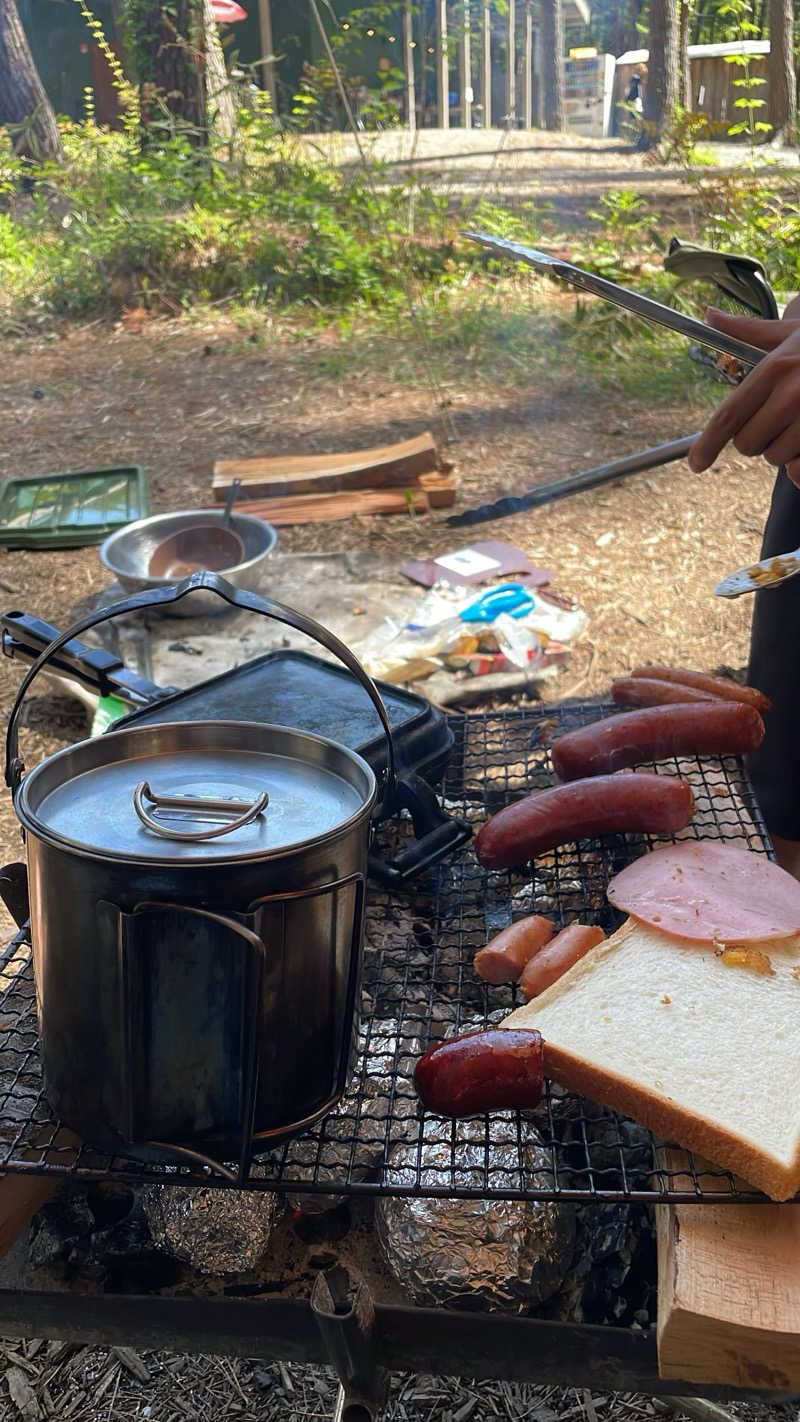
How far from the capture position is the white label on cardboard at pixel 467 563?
5.82 m

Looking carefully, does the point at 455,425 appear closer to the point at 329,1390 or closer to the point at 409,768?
the point at 409,768

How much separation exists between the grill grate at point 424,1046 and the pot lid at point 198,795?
0.53m

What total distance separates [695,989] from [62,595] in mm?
4592

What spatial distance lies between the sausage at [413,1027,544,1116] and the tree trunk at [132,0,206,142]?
40.7ft

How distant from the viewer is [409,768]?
289 centimetres

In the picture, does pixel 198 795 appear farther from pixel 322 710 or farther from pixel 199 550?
pixel 199 550

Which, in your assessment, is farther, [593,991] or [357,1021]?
[593,991]

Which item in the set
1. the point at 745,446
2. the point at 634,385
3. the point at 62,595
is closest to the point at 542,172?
the point at 634,385

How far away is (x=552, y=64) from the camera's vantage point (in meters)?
25.0

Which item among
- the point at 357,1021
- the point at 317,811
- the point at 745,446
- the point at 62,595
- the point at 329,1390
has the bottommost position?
the point at 329,1390

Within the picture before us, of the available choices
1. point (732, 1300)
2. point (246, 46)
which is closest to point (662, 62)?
point (246, 46)

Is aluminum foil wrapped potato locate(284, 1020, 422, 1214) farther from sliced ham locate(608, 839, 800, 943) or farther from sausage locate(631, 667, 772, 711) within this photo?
sausage locate(631, 667, 772, 711)

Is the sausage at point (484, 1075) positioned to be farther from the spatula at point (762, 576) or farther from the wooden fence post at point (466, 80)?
the wooden fence post at point (466, 80)

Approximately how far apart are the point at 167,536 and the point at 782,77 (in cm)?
1540
